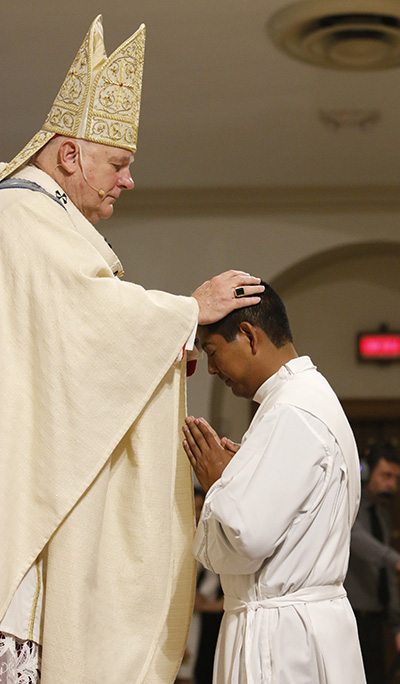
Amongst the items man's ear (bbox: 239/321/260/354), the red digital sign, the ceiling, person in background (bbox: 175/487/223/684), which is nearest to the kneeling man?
man's ear (bbox: 239/321/260/354)

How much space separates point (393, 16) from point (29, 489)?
12.2 feet

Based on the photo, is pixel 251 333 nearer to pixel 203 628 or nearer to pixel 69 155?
pixel 69 155

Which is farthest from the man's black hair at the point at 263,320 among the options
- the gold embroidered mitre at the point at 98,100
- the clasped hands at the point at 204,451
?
the gold embroidered mitre at the point at 98,100

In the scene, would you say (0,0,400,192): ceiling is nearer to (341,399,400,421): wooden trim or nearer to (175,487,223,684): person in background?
(341,399,400,421): wooden trim

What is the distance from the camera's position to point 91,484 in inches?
100

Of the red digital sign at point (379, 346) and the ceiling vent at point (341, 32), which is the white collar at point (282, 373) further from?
the red digital sign at point (379, 346)

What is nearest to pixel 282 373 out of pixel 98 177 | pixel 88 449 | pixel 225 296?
pixel 225 296

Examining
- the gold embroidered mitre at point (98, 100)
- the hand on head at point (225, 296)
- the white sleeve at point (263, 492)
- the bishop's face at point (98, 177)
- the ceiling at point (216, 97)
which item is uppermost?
the ceiling at point (216, 97)

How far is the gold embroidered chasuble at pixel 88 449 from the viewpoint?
97.8 inches

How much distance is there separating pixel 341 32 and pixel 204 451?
3434 millimetres

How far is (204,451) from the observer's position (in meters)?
2.66

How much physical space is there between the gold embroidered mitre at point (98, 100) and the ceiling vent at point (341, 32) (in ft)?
7.80

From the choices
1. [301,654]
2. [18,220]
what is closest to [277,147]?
[18,220]

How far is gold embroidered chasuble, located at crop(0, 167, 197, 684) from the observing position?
2.48m
